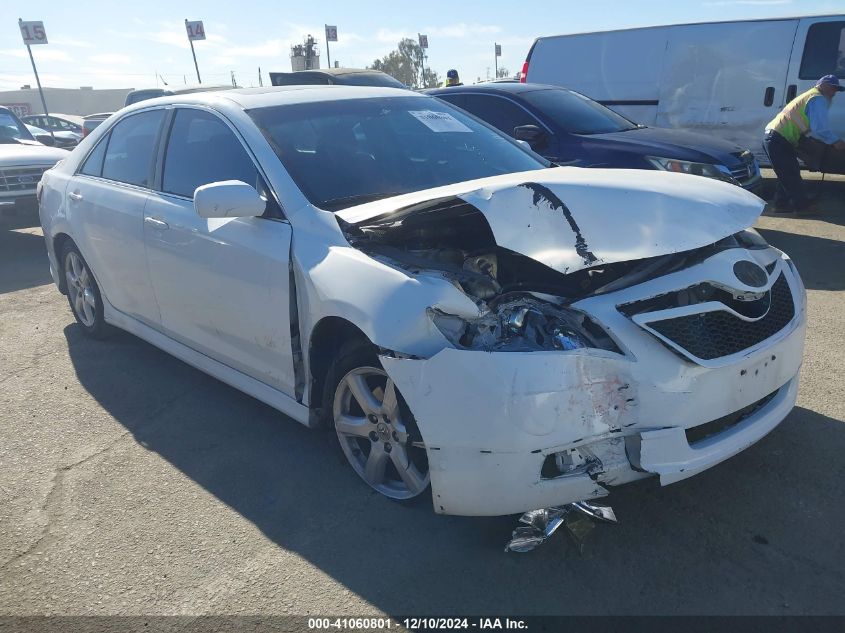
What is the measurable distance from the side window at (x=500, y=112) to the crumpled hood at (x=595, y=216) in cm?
489

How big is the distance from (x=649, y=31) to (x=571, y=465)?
9574 mm

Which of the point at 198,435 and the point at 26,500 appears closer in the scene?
the point at 26,500

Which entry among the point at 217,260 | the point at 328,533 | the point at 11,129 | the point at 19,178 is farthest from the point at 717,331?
the point at 11,129

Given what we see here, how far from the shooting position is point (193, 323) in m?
3.91

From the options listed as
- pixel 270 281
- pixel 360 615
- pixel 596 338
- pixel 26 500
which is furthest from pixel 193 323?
pixel 596 338

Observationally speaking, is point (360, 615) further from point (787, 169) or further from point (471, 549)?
point (787, 169)

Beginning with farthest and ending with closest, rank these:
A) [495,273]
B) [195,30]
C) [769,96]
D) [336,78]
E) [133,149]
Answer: [195,30] → [336,78] → [769,96] → [133,149] → [495,273]

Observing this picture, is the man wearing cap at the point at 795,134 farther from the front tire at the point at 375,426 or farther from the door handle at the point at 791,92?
the front tire at the point at 375,426

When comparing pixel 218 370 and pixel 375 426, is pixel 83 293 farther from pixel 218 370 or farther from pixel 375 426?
pixel 375 426

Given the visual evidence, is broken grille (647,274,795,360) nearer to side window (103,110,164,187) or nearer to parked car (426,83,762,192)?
side window (103,110,164,187)

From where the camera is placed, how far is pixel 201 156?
3.90 m

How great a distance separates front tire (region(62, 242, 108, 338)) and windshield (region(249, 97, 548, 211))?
7.42ft

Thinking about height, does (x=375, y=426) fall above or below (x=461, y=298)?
below

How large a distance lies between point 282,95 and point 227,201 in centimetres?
108
